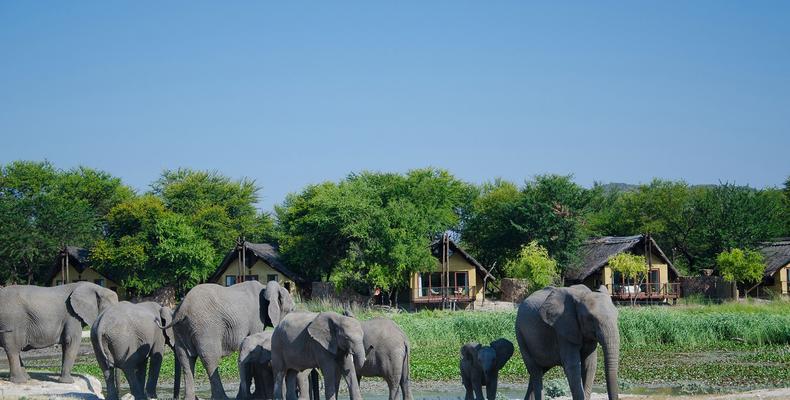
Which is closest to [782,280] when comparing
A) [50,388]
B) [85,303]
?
[85,303]

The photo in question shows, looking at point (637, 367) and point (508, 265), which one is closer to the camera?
point (637, 367)

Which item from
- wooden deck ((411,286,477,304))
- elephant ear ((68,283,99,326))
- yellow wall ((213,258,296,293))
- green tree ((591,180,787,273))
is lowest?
elephant ear ((68,283,99,326))

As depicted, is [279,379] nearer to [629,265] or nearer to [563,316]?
[563,316]

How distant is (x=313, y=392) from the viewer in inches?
792

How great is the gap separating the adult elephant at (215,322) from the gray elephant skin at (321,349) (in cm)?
182

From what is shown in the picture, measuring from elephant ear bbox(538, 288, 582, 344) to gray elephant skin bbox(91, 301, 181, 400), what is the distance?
25.0 feet

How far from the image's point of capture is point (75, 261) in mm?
75000

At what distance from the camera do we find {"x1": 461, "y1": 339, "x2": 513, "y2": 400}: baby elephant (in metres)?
19.5

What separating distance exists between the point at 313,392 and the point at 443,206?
54107 millimetres

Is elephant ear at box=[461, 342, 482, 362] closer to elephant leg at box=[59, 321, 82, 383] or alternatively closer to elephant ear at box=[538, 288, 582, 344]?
elephant ear at box=[538, 288, 582, 344]

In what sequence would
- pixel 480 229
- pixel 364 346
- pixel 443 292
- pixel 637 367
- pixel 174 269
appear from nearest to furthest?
1. pixel 364 346
2. pixel 637 367
3. pixel 443 292
4. pixel 174 269
5. pixel 480 229

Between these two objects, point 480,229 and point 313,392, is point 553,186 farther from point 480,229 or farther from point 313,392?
Answer: point 313,392

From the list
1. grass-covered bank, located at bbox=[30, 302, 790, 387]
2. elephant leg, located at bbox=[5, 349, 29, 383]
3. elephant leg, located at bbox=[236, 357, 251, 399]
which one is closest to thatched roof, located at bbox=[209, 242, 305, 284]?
grass-covered bank, located at bbox=[30, 302, 790, 387]

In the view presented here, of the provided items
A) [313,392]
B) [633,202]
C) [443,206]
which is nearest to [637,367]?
[313,392]
